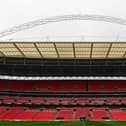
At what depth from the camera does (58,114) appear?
41.7 m

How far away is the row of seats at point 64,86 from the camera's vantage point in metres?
52.4

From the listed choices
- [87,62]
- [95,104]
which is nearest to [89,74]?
[87,62]

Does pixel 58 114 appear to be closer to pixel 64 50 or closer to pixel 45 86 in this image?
pixel 64 50

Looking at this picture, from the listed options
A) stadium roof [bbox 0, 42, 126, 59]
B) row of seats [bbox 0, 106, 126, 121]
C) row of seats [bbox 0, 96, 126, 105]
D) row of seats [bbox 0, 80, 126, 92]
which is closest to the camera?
row of seats [bbox 0, 106, 126, 121]

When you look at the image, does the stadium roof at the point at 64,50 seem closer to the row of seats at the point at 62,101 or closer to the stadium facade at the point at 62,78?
the stadium facade at the point at 62,78

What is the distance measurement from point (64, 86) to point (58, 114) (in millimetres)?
12908

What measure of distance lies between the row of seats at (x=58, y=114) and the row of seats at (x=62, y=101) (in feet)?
7.60

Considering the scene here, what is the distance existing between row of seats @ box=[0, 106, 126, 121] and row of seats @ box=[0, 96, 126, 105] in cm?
232

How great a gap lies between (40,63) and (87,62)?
34.5 ft

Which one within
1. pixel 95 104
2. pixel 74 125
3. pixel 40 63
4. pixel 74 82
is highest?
pixel 40 63

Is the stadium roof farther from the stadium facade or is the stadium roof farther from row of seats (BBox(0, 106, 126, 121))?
row of seats (BBox(0, 106, 126, 121))

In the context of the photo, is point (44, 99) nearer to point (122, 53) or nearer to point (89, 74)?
point (89, 74)

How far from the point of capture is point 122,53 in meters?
46.7

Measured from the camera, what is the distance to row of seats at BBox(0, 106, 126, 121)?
38562 millimetres
